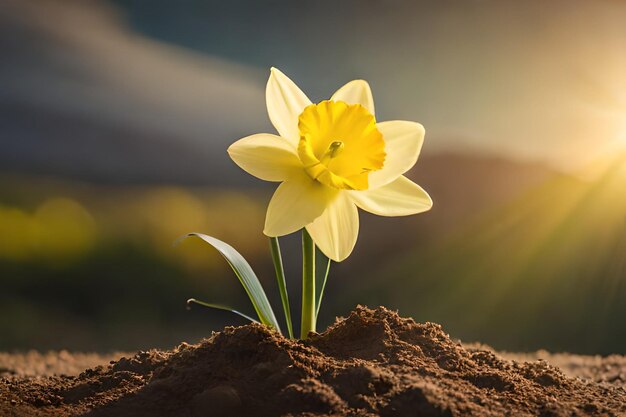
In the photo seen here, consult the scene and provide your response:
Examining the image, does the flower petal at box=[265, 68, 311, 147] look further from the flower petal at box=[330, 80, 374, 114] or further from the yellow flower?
the flower petal at box=[330, 80, 374, 114]

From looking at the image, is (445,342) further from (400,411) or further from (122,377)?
(122,377)

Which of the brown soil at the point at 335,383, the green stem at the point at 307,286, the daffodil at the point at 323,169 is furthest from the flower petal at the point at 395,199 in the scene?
the brown soil at the point at 335,383

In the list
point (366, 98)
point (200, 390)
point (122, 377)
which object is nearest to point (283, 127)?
point (366, 98)

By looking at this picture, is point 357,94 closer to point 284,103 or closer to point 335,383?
point 284,103

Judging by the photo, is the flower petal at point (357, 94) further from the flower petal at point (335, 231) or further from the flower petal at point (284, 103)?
the flower petal at point (335, 231)

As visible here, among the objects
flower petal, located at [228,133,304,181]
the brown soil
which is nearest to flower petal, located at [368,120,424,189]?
flower petal, located at [228,133,304,181]

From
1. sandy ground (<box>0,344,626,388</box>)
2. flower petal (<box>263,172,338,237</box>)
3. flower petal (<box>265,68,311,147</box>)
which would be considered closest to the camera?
flower petal (<box>263,172,338,237</box>)
